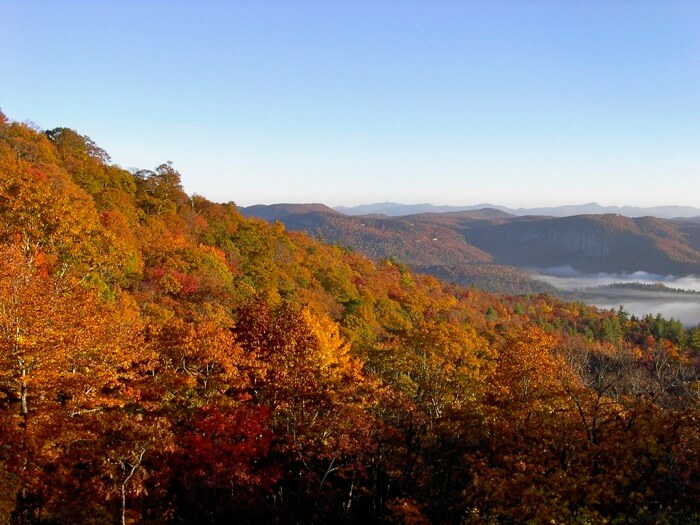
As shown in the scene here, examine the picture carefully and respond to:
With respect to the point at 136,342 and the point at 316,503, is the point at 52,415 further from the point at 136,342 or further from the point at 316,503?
the point at 316,503

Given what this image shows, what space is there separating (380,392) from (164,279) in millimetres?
27392

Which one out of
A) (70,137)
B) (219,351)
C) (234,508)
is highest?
(70,137)

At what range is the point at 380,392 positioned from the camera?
2077 centimetres

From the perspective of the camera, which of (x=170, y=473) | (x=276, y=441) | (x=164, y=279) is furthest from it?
(x=164, y=279)

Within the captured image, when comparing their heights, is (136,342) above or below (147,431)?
above

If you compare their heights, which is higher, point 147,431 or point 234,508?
point 147,431

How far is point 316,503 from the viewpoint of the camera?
19094 millimetres

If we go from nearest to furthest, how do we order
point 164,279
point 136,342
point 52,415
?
1. point 52,415
2. point 136,342
3. point 164,279

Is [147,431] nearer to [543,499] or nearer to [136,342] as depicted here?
[136,342]

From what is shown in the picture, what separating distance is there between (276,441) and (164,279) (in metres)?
24.9

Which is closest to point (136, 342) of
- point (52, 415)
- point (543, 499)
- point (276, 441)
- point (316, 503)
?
point (52, 415)

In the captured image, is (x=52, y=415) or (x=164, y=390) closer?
(x=52, y=415)

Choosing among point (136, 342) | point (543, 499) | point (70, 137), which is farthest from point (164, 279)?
point (70, 137)

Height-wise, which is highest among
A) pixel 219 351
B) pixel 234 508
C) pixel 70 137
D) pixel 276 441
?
pixel 70 137
